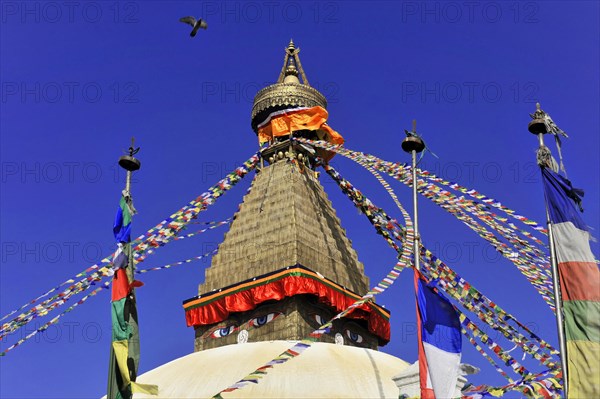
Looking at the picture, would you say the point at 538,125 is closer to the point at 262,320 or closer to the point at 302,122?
the point at 262,320

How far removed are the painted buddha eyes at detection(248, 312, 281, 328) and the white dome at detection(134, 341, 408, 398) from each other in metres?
1.45

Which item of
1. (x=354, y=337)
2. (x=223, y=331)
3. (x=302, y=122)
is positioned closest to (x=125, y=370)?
(x=223, y=331)

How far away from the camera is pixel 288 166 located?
1091 inches

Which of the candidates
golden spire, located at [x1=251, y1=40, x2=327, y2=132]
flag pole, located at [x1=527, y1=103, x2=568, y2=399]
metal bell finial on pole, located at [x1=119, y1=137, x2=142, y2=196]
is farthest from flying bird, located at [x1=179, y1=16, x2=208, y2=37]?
golden spire, located at [x1=251, y1=40, x2=327, y2=132]

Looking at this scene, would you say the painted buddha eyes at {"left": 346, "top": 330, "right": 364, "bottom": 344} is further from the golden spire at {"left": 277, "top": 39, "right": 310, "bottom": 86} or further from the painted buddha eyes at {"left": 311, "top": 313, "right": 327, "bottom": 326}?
the golden spire at {"left": 277, "top": 39, "right": 310, "bottom": 86}

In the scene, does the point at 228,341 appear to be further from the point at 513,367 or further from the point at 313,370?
the point at 513,367

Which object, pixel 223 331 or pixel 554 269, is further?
pixel 223 331

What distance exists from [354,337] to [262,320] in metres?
2.95

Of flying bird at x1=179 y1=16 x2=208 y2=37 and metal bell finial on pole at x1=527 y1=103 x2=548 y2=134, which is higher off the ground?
flying bird at x1=179 y1=16 x2=208 y2=37

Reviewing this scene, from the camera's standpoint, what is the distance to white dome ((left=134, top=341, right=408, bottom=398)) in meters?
18.5

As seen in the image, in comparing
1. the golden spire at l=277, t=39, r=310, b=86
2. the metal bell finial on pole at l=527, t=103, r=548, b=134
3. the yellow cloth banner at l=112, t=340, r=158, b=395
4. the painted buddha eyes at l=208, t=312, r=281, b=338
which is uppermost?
the golden spire at l=277, t=39, r=310, b=86

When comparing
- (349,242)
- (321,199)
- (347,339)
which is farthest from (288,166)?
(347,339)

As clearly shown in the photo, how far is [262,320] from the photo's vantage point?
934 inches

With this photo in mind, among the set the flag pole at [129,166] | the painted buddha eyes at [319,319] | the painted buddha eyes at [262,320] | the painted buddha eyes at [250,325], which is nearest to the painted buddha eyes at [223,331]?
the painted buddha eyes at [250,325]
